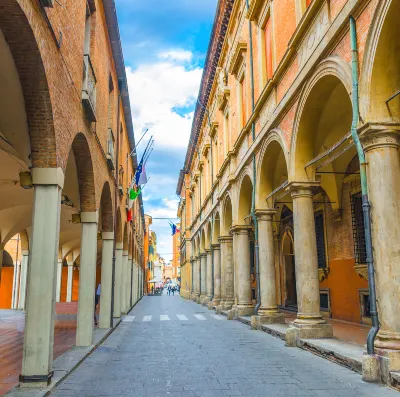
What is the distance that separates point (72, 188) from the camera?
12.1 m

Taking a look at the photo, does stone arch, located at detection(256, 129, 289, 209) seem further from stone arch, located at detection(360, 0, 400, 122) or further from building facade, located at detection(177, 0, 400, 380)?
stone arch, located at detection(360, 0, 400, 122)

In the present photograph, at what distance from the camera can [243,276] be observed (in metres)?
15.9

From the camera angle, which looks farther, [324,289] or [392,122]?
[324,289]

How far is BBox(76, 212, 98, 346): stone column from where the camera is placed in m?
9.40

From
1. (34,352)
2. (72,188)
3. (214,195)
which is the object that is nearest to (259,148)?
(72,188)

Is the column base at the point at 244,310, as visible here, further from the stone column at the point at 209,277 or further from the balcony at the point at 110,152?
the stone column at the point at 209,277

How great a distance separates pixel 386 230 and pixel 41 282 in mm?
4784

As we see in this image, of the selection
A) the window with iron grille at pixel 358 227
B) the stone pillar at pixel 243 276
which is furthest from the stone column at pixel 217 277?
the window with iron grille at pixel 358 227

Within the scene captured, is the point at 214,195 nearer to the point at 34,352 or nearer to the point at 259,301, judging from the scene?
the point at 259,301

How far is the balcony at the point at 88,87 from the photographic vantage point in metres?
8.13

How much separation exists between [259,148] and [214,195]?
34.1 feet

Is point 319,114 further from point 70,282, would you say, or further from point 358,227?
point 70,282

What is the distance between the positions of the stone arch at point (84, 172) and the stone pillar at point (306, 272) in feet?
14.4

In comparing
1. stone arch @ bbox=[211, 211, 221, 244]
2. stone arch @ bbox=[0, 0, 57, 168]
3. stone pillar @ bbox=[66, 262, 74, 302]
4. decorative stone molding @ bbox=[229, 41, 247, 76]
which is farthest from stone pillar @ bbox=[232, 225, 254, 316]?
stone pillar @ bbox=[66, 262, 74, 302]
